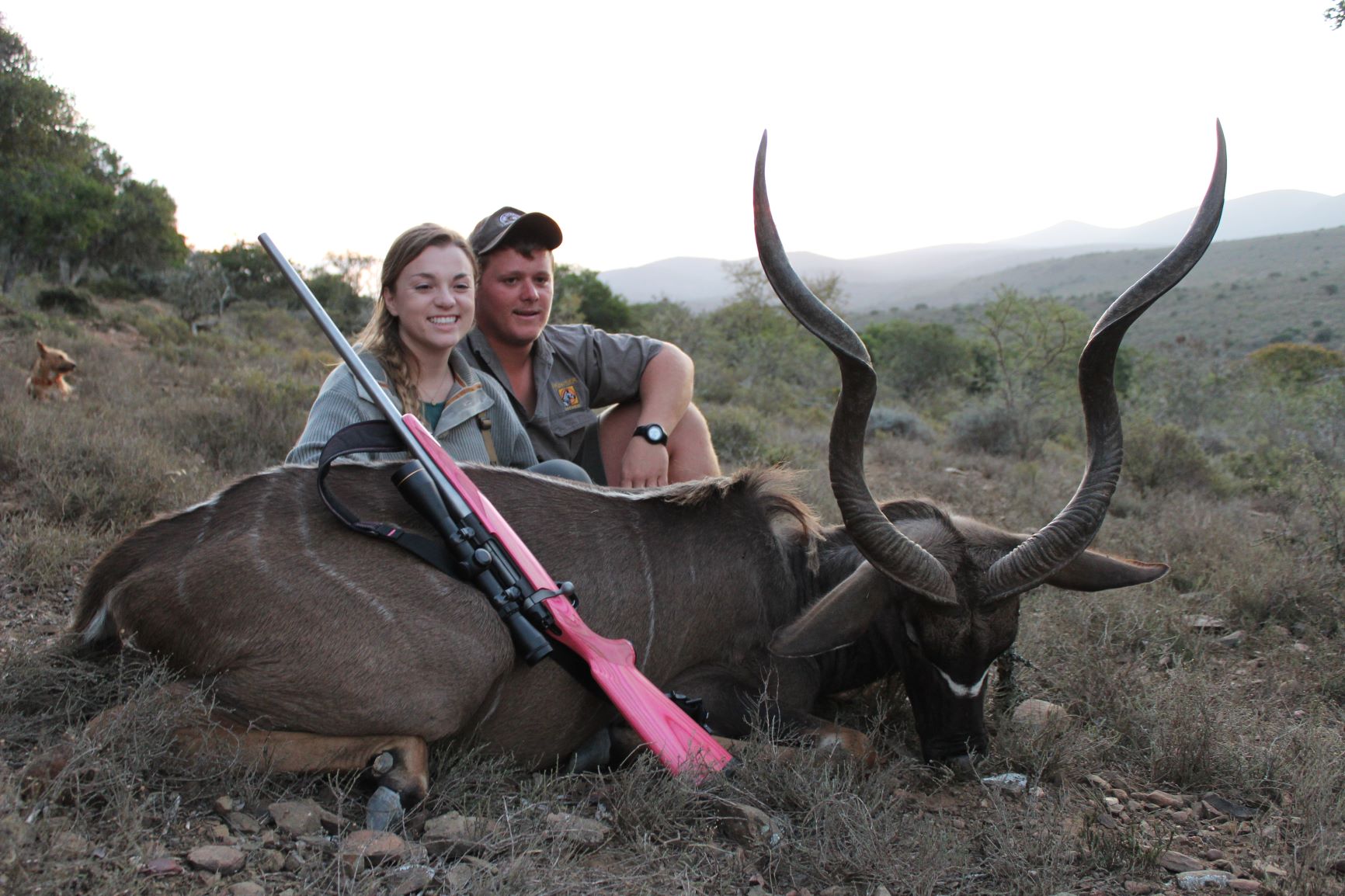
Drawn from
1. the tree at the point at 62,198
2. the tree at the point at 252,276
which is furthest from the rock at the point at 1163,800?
the tree at the point at 252,276

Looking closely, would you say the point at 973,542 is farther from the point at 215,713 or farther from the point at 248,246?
the point at 248,246

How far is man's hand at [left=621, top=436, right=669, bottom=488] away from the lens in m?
4.86

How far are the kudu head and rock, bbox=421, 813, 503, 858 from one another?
3.70ft

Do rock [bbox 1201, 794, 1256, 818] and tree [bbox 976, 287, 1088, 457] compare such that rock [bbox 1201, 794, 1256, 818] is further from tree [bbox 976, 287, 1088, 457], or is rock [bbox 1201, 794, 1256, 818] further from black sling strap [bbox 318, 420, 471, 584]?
tree [bbox 976, 287, 1088, 457]

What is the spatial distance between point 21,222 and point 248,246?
972 centimetres

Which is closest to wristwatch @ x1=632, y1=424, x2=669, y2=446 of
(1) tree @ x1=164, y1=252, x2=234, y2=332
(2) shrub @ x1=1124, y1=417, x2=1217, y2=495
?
(2) shrub @ x1=1124, y1=417, x2=1217, y2=495

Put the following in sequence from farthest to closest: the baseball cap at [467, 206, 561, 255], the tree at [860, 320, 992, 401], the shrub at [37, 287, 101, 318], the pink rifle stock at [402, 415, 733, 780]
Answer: the tree at [860, 320, 992, 401]
the shrub at [37, 287, 101, 318]
the baseball cap at [467, 206, 561, 255]
the pink rifle stock at [402, 415, 733, 780]

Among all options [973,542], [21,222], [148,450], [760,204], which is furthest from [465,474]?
[21,222]

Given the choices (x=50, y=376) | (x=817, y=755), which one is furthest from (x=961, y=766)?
(x=50, y=376)

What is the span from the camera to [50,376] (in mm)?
9281

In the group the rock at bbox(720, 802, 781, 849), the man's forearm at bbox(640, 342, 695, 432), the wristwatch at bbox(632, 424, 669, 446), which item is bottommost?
the rock at bbox(720, 802, 781, 849)

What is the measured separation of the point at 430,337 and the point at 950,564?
242 centimetres

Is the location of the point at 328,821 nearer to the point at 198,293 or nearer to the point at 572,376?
the point at 572,376

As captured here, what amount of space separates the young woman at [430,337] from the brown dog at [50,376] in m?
6.19
